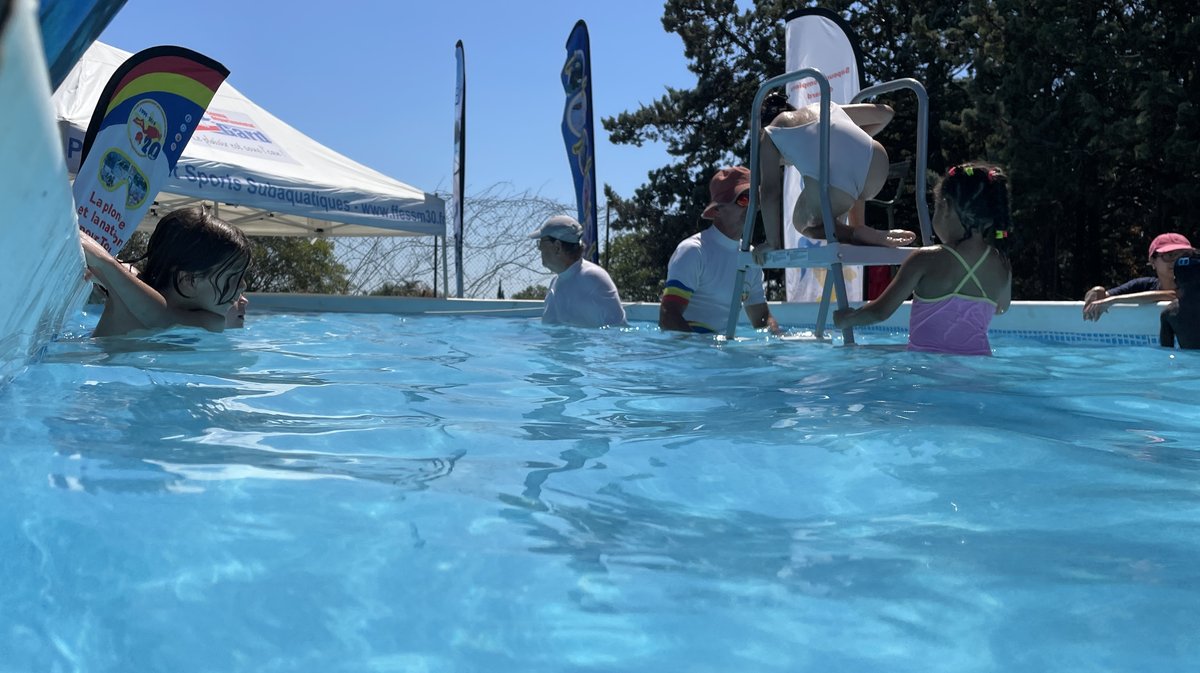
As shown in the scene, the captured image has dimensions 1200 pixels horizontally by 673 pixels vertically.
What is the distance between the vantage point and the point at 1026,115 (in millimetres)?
12688

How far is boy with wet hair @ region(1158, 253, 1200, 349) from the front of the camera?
5.33 m

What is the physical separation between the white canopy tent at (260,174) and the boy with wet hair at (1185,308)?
26.8ft

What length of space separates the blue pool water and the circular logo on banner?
2.82 metres

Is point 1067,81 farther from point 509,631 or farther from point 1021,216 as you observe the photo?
point 509,631

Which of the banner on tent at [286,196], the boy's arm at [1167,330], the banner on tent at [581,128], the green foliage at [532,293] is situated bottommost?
the boy's arm at [1167,330]

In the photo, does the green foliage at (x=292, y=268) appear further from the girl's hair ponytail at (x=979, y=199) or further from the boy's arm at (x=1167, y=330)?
the girl's hair ponytail at (x=979, y=199)

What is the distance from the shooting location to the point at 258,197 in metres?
10.2

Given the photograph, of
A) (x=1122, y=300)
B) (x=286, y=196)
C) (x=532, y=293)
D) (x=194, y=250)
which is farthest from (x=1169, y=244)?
(x=532, y=293)

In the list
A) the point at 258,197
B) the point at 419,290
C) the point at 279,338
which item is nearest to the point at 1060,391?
the point at 279,338

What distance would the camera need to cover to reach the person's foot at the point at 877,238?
15.7ft

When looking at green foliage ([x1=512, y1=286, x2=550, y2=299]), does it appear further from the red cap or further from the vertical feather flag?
the red cap

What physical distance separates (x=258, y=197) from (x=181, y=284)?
22.5ft

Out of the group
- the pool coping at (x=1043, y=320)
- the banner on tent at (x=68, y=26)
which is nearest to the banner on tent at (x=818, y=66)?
the pool coping at (x=1043, y=320)

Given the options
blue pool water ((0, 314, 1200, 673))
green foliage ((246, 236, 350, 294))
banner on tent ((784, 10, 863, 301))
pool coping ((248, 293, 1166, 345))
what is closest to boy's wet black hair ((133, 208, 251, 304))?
blue pool water ((0, 314, 1200, 673))
